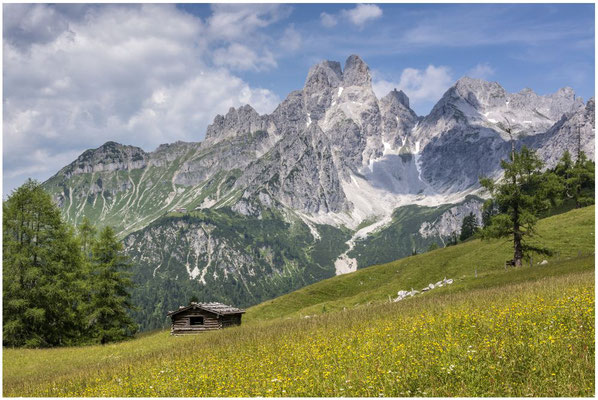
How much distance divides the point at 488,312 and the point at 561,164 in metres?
100

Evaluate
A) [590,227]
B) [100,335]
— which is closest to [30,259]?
[100,335]

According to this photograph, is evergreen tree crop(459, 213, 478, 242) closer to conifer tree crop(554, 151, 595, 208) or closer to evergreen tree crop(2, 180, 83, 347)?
conifer tree crop(554, 151, 595, 208)

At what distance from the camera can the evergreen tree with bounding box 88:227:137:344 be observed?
50344 mm

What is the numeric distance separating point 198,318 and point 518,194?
4238cm

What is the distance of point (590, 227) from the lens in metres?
57.2

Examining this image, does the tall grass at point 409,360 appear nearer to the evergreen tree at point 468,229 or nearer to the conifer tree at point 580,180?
the conifer tree at point 580,180

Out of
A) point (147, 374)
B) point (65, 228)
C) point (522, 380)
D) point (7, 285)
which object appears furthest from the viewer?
point (65, 228)

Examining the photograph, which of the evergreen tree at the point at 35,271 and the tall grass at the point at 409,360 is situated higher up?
the evergreen tree at the point at 35,271

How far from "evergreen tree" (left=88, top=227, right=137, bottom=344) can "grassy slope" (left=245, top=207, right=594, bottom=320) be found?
673 inches

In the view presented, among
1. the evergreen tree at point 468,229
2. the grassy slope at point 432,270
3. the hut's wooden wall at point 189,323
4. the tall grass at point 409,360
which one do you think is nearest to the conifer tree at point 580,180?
the grassy slope at point 432,270

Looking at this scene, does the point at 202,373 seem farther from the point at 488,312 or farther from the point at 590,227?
the point at 590,227

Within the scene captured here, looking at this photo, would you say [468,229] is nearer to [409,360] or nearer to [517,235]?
[517,235]

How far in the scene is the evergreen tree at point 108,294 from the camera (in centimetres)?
5034

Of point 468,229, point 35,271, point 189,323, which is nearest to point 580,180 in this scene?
point 468,229
